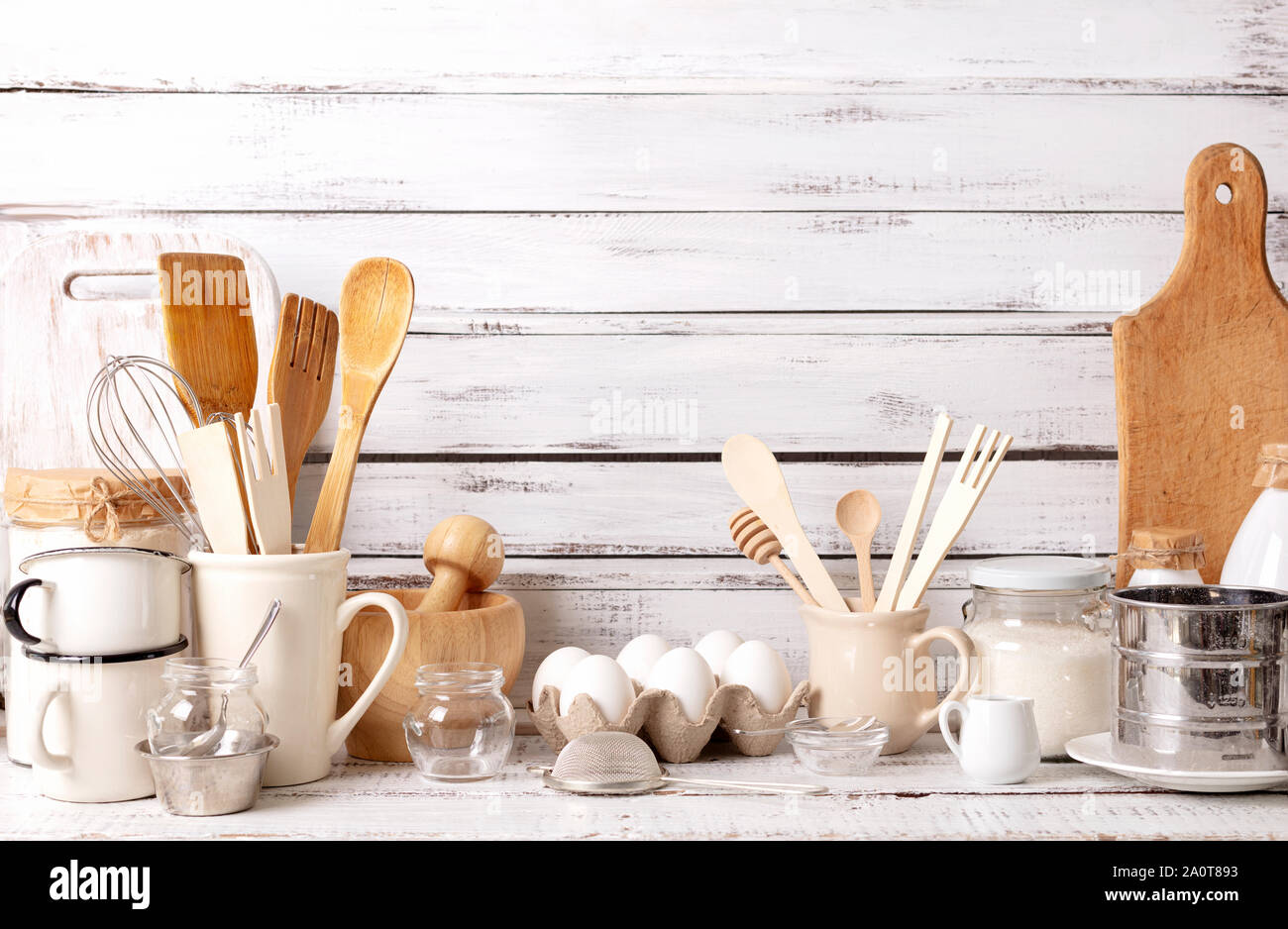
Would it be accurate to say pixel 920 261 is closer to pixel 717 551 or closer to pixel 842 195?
pixel 842 195

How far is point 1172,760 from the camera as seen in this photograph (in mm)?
812

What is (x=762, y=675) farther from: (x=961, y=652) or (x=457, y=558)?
(x=457, y=558)

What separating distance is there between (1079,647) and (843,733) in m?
0.22

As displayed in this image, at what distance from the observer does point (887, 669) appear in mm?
928

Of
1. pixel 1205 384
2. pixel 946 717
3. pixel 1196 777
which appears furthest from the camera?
pixel 1205 384

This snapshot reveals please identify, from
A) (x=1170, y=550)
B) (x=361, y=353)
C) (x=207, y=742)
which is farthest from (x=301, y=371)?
(x=1170, y=550)

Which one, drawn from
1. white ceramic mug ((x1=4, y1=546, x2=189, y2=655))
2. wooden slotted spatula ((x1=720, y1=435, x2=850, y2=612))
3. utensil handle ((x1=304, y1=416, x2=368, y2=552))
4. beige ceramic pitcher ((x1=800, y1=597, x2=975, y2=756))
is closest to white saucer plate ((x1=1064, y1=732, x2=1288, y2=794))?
beige ceramic pitcher ((x1=800, y1=597, x2=975, y2=756))

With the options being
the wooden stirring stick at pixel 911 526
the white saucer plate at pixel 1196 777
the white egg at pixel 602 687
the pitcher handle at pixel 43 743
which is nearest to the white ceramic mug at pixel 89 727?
the pitcher handle at pixel 43 743

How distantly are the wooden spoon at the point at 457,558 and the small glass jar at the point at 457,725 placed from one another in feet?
0.31

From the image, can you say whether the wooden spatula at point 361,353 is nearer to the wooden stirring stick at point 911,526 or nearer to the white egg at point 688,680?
the white egg at point 688,680

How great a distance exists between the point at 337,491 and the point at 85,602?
0.67 ft

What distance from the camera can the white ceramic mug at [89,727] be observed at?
814 millimetres

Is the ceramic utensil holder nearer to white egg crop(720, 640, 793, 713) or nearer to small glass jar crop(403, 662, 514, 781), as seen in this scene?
small glass jar crop(403, 662, 514, 781)
